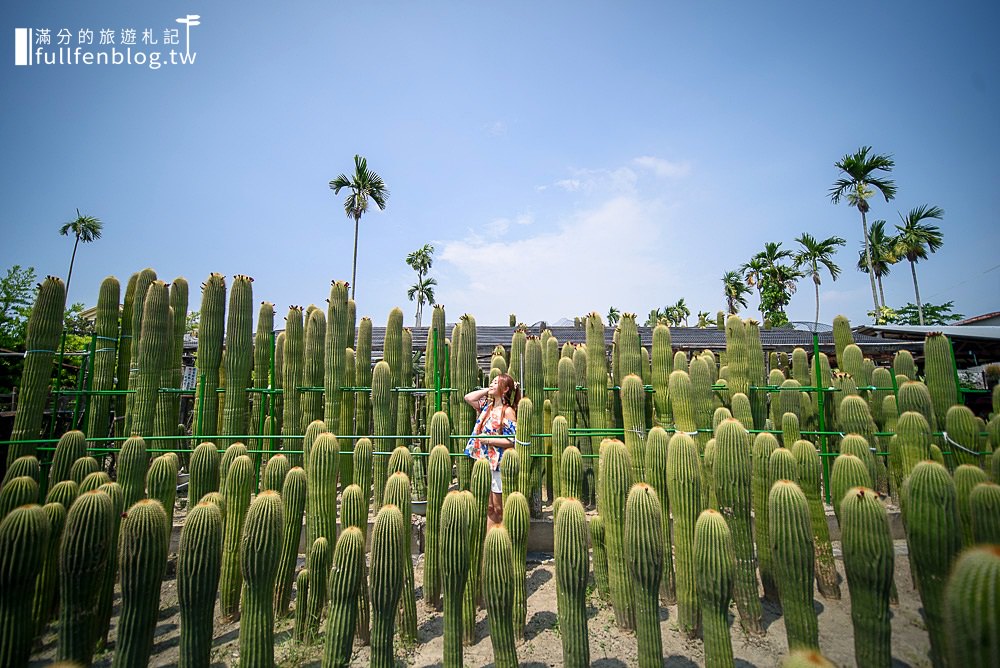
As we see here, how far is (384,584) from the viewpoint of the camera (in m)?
2.65

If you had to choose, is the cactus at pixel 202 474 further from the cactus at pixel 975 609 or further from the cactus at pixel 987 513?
the cactus at pixel 987 513

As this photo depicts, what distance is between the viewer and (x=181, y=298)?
19.8 ft

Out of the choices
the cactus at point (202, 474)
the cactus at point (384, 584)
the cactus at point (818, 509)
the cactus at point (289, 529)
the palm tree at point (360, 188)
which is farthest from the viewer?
the palm tree at point (360, 188)

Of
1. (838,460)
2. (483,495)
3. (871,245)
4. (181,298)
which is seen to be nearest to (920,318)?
(871,245)

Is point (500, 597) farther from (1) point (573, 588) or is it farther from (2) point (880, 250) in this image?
(2) point (880, 250)

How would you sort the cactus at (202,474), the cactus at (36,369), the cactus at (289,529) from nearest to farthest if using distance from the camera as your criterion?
1. the cactus at (289,529)
2. the cactus at (202,474)
3. the cactus at (36,369)

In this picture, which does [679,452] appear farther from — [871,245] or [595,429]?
[871,245]

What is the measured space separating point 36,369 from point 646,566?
236 inches

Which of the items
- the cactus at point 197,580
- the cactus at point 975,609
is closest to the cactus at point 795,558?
the cactus at point 975,609

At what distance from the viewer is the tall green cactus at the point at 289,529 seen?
3584 mm

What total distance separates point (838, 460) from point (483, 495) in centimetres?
272

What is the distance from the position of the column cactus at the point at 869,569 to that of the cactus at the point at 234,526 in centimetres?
421

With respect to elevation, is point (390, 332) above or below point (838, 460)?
above

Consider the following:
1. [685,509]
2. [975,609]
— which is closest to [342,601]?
[685,509]
